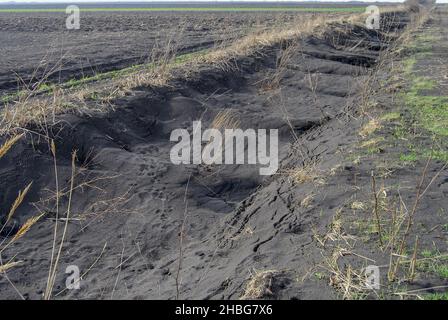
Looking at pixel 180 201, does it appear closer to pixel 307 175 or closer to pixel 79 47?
pixel 307 175

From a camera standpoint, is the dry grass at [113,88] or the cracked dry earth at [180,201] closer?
the cracked dry earth at [180,201]

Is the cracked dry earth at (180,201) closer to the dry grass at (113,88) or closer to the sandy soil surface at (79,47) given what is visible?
the dry grass at (113,88)

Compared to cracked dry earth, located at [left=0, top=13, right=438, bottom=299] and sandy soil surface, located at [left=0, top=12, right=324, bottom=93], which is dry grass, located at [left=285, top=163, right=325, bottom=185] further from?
sandy soil surface, located at [left=0, top=12, right=324, bottom=93]

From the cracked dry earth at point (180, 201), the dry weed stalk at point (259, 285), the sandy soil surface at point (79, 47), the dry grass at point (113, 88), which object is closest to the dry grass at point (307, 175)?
the cracked dry earth at point (180, 201)

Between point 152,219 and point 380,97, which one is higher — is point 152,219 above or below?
below

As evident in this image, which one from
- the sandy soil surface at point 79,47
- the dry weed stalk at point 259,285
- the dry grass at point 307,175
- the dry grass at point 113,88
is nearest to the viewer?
the dry weed stalk at point 259,285

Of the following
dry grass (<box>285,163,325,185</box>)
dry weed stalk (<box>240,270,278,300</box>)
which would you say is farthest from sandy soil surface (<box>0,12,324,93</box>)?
dry weed stalk (<box>240,270,278,300</box>)
